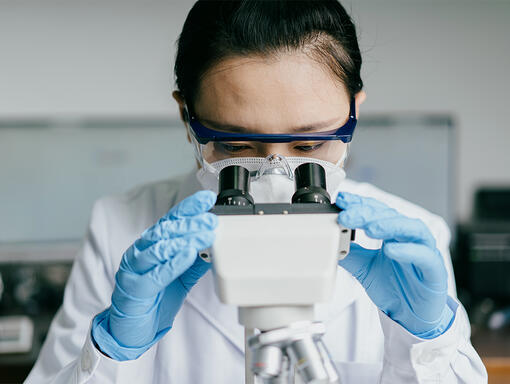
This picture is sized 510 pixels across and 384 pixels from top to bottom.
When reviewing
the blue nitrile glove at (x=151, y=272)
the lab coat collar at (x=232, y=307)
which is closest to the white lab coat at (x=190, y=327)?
the lab coat collar at (x=232, y=307)

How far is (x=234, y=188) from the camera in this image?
0.76 meters

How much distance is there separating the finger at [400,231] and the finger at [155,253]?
Result: 0.83ft

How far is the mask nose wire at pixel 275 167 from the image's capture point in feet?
2.91

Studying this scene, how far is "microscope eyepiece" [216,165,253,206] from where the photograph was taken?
2.42 feet

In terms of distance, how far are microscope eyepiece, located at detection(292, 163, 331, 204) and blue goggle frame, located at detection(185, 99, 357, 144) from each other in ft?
0.30

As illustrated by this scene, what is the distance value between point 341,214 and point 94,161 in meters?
1.91

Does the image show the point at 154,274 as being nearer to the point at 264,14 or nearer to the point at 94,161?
the point at 264,14

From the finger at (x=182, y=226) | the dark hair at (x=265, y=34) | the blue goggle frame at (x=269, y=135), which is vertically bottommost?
the finger at (x=182, y=226)

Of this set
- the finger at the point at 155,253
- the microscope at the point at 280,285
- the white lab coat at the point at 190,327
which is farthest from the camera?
the white lab coat at the point at 190,327

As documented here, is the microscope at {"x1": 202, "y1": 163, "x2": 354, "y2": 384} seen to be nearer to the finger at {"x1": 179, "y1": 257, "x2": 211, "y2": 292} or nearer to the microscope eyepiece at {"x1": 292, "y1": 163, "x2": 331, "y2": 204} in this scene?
the microscope eyepiece at {"x1": 292, "y1": 163, "x2": 331, "y2": 204}

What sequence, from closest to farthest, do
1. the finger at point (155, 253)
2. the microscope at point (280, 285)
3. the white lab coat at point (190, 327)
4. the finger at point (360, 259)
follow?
1. the microscope at point (280, 285)
2. the finger at point (155, 253)
3. the finger at point (360, 259)
4. the white lab coat at point (190, 327)

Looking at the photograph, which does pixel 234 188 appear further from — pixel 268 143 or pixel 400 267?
pixel 400 267

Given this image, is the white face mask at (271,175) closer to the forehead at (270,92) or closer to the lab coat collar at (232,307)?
the forehead at (270,92)

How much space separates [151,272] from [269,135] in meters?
0.30
